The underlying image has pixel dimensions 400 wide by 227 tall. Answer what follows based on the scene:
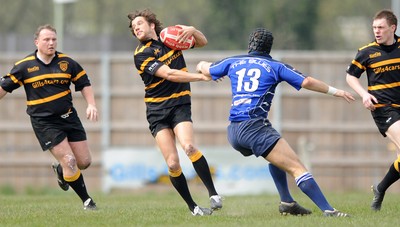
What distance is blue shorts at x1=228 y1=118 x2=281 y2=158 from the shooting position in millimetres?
10328

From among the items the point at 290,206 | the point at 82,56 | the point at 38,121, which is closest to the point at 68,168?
the point at 38,121

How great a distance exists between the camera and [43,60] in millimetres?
12086

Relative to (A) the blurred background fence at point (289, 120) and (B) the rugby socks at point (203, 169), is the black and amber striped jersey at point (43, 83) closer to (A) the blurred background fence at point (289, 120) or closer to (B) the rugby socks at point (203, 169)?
(B) the rugby socks at point (203, 169)

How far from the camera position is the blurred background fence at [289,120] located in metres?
22.1

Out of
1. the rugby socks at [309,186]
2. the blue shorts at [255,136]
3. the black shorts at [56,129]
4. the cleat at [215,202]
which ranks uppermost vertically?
the blue shorts at [255,136]

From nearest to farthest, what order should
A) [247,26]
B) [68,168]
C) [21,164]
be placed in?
[68,168]
[21,164]
[247,26]

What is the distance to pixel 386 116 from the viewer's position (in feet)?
37.9

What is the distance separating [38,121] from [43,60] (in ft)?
2.48

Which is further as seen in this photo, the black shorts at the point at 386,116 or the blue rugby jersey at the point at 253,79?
the black shorts at the point at 386,116

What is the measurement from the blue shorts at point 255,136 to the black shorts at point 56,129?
8.28ft

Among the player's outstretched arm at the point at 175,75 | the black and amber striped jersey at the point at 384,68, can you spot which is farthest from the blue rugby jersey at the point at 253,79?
the black and amber striped jersey at the point at 384,68

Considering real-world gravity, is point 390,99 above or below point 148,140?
above

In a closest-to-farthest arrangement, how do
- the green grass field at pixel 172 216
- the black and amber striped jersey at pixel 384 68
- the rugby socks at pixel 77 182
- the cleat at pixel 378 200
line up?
the green grass field at pixel 172 216
the black and amber striped jersey at pixel 384 68
the cleat at pixel 378 200
the rugby socks at pixel 77 182

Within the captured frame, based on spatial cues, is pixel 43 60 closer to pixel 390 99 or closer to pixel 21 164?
pixel 390 99
